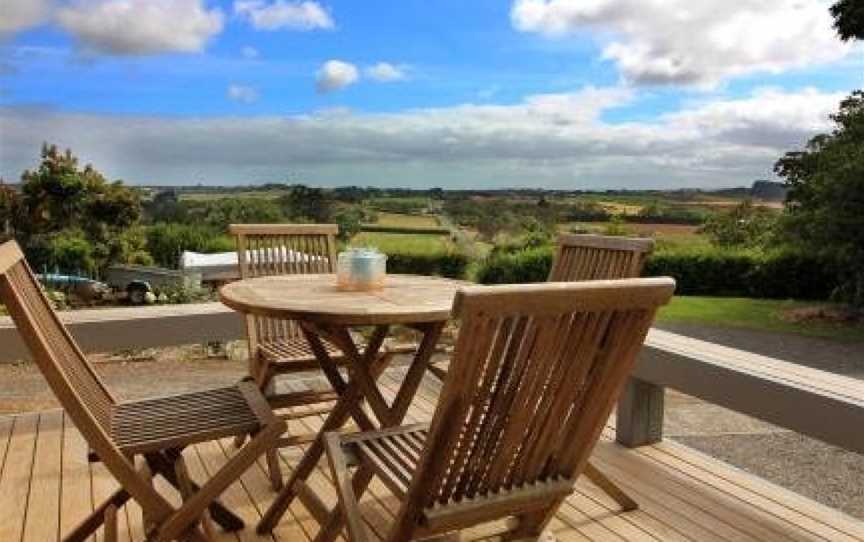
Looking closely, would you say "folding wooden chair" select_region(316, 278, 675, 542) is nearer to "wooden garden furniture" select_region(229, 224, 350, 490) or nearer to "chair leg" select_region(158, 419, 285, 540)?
"chair leg" select_region(158, 419, 285, 540)

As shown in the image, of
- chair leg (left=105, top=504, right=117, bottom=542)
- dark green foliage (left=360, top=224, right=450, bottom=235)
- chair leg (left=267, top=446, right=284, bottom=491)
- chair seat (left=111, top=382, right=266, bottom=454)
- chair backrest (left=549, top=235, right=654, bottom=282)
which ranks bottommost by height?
chair leg (left=267, top=446, right=284, bottom=491)

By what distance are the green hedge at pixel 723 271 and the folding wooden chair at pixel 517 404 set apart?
13.0 m

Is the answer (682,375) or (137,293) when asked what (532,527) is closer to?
(682,375)

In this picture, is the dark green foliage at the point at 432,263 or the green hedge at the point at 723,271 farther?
the green hedge at the point at 723,271

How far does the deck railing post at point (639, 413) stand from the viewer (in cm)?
357

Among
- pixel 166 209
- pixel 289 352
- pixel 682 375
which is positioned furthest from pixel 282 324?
pixel 166 209

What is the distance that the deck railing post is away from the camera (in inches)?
140

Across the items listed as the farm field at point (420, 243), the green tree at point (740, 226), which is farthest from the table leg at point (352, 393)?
the green tree at point (740, 226)

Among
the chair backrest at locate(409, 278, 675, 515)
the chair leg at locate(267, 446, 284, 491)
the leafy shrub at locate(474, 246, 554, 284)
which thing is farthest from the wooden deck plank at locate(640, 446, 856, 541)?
the leafy shrub at locate(474, 246, 554, 284)

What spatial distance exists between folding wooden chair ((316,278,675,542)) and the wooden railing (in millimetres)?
1164

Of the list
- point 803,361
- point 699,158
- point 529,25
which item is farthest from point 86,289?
point 803,361

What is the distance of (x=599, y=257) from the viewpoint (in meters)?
3.30

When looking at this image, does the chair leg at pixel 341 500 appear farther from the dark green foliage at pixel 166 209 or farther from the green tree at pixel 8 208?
the green tree at pixel 8 208

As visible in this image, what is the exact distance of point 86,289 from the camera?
14.2 m
